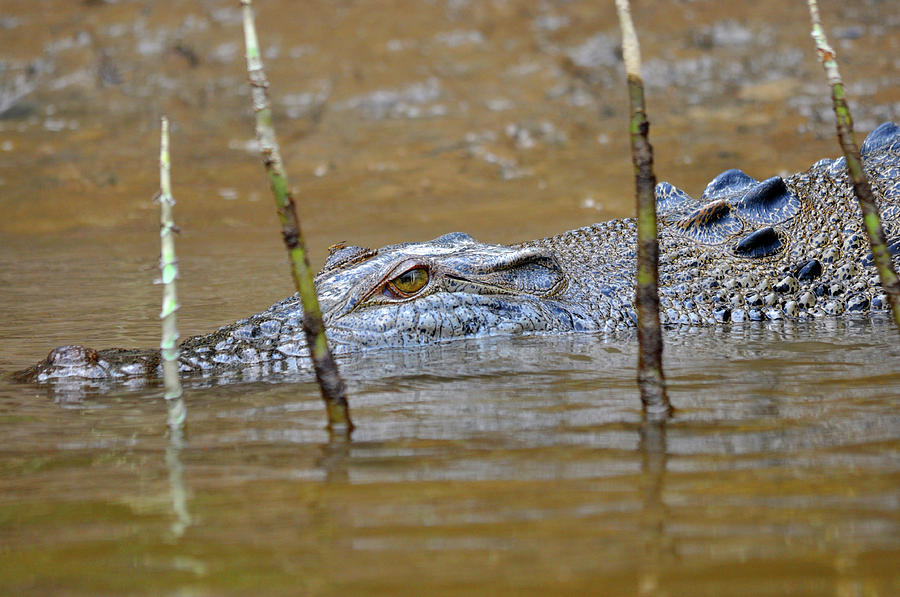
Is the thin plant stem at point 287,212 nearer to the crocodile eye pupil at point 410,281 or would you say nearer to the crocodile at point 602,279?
the crocodile at point 602,279

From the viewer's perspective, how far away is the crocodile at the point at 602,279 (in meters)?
4.27

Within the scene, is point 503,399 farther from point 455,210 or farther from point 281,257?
point 455,210

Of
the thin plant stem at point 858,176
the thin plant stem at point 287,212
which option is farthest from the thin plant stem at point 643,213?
the thin plant stem at point 287,212

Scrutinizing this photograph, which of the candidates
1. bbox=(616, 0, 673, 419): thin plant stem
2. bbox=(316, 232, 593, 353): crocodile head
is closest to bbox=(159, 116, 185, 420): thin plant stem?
bbox=(616, 0, 673, 419): thin plant stem

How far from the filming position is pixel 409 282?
4324mm

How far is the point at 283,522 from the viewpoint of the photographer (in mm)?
1868

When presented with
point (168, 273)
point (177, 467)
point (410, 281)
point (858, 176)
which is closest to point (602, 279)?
point (410, 281)

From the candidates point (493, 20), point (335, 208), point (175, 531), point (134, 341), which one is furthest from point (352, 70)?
point (175, 531)

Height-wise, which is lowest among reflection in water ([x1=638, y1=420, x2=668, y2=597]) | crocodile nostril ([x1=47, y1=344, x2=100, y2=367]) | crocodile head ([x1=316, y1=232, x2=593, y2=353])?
reflection in water ([x1=638, y1=420, x2=668, y2=597])

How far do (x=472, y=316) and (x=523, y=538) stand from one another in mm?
2776

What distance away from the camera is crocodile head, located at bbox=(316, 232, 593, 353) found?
14.1 ft

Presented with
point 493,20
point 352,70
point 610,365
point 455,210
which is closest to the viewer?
point 610,365

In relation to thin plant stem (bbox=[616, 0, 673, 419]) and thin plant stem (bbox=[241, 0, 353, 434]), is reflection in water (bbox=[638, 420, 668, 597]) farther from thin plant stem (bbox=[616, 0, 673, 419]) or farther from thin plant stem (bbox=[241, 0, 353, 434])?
thin plant stem (bbox=[241, 0, 353, 434])

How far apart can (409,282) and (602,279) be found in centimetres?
111
